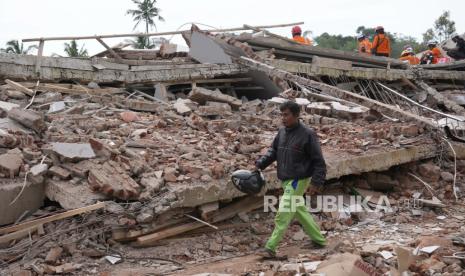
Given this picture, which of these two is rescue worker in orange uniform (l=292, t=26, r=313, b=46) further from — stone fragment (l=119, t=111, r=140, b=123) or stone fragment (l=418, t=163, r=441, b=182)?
stone fragment (l=119, t=111, r=140, b=123)

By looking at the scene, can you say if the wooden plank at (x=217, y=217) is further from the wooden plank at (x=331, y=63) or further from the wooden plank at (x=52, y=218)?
the wooden plank at (x=331, y=63)

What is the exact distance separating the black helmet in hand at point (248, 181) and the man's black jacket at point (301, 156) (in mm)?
331

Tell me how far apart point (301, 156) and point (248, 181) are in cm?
65

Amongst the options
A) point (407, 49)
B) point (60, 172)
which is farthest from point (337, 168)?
point (407, 49)

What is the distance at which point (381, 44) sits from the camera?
43.5 feet

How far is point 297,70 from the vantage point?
10.5 metres

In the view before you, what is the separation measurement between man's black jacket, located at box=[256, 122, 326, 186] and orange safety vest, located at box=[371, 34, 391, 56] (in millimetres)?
9638

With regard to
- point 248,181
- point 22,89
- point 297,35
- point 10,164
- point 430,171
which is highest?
point 297,35

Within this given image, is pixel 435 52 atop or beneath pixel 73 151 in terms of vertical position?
atop

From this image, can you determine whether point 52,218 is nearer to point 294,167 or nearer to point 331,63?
point 294,167

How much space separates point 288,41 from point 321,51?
0.86m

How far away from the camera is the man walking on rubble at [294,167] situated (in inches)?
178

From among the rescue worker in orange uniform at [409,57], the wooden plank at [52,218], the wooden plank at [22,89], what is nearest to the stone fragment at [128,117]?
the wooden plank at [22,89]

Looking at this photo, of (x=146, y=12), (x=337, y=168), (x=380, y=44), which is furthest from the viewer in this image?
(x=146, y=12)
